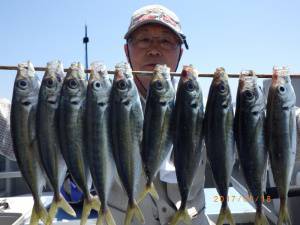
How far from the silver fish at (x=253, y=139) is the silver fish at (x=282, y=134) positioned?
63 mm

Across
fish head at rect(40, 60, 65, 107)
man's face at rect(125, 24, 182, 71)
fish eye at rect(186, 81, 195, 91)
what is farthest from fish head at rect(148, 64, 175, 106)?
man's face at rect(125, 24, 182, 71)

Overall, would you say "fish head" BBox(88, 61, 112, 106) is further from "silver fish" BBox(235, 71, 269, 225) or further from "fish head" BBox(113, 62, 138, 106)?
"silver fish" BBox(235, 71, 269, 225)

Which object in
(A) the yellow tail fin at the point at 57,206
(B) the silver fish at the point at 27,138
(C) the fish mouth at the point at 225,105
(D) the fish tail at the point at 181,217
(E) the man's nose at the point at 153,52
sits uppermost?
(E) the man's nose at the point at 153,52

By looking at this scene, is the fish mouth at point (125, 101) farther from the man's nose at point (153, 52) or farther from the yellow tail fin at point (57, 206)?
the man's nose at point (153, 52)

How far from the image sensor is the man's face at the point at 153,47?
4.22 meters

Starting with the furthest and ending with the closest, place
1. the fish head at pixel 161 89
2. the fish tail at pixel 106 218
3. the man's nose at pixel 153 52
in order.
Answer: the man's nose at pixel 153 52 < the fish head at pixel 161 89 < the fish tail at pixel 106 218

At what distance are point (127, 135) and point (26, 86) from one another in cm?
87

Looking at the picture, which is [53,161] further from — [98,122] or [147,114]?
[147,114]

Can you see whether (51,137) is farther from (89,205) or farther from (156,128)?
(156,128)

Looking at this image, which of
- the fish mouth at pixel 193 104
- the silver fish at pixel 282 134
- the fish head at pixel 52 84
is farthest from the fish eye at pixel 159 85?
the silver fish at pixel 282 134

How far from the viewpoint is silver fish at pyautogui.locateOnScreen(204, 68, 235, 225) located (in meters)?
2.88

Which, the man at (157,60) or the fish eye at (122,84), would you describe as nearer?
the fish eye at (122,84)

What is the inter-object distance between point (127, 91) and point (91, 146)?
495mm

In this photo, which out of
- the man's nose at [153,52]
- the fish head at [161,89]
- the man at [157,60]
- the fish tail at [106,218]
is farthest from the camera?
the man's nose at [153,52]
